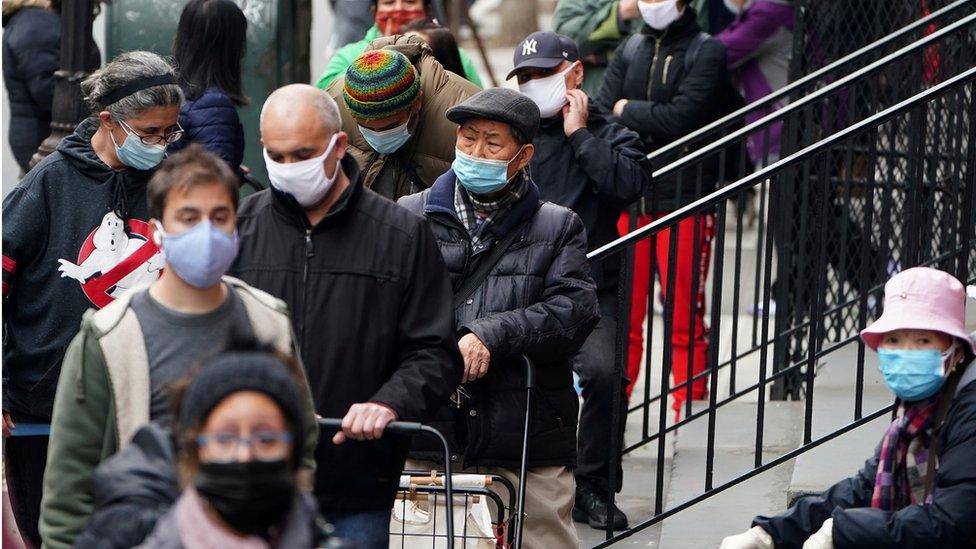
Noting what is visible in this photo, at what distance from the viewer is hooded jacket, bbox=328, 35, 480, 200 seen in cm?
645

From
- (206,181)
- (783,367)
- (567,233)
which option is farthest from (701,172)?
(206,181)

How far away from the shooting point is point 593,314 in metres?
5.72

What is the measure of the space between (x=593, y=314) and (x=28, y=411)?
5.95 ft

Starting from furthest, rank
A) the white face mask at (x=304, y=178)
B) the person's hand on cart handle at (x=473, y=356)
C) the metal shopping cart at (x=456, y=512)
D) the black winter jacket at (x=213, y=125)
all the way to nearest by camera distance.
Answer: the black winter jacket at (x=213, y=125)
the person's hand on cart handle at (x=473, y=356)
the metal shopping cart at (x=456, y=512)
the white face mask at (x=304, y=178)

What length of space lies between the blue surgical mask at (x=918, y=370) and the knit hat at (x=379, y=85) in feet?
7.18

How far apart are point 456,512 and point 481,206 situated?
1.13 metres

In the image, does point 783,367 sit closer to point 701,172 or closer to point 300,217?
point 701,172

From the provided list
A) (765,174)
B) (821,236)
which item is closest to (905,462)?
(765,174)

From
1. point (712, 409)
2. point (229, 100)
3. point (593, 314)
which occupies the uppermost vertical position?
point (229, 100)

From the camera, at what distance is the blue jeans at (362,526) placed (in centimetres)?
479

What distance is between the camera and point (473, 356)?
542cm

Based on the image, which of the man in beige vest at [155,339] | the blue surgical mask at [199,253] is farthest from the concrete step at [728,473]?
the blue surgical mask at [199,253]

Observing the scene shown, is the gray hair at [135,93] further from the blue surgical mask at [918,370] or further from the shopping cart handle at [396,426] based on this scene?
the blue surgical mask at [918,370]

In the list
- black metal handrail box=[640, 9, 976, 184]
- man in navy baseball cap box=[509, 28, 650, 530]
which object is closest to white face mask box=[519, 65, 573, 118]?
man in navy baseball cap box=[509, 28, 650, 530]
